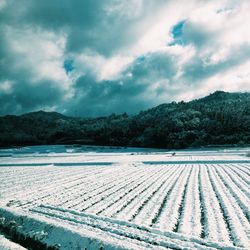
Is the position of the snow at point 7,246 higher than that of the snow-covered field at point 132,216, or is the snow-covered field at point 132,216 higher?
the snow-covered field at point 132,216

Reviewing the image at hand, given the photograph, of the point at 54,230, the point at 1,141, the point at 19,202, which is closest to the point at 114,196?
the point at 19,202

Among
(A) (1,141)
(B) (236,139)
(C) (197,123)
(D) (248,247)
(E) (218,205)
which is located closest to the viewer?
(D) (248,247)

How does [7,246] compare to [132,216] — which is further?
[132,216]

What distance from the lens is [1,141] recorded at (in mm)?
125062

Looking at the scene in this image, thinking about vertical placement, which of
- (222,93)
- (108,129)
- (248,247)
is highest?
(222,93)

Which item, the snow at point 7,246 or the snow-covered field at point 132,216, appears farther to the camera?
the snow-covered field at point 132,216

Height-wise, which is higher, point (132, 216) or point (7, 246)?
point (132, 216)

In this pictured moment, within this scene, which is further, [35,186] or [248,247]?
[35,186]

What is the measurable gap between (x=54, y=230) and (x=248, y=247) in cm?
539

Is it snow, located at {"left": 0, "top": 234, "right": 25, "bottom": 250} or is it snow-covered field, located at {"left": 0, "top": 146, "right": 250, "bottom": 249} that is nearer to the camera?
snow, located at {"left": 0, "top": 234, "right": 25, "bottom": 250}

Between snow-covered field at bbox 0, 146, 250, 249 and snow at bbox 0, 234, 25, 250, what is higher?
snow-covered field at bbox 0, 146, 250, 249

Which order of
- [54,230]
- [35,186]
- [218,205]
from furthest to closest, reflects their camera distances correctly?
[35,186] → [218,205] → [54,230]

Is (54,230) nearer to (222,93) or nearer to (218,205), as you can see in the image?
(218,205)

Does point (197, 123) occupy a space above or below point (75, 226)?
above
